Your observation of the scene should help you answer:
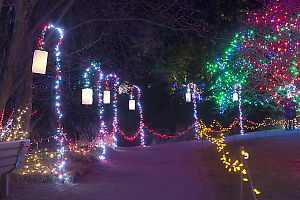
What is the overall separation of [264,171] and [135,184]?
3265mm

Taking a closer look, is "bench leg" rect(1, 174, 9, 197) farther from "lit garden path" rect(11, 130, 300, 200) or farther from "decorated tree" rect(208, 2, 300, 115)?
"decorated tree" rect(208, 2, 300, 115)

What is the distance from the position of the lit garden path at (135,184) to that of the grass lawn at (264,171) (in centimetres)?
Result: 37

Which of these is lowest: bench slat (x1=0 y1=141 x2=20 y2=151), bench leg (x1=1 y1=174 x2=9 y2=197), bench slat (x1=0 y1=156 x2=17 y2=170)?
bench leg (x1=1 y1=174 x2=9 y2=197)

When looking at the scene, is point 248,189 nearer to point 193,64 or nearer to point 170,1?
point 170,1

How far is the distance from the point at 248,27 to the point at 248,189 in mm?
15597

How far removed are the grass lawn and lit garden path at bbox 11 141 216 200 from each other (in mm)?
374

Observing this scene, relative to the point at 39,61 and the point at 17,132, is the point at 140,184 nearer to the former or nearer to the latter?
the point at 39,61

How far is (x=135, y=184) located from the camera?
7.69 meters

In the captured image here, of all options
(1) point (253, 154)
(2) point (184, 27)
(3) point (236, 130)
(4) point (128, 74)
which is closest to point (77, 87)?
(4) point (128, 74)

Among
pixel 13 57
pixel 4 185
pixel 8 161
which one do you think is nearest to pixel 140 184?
pixel 4 185

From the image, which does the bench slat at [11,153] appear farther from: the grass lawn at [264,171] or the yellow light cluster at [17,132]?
the grass lawn at [264,171]

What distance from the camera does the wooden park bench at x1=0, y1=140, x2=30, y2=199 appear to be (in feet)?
17.9

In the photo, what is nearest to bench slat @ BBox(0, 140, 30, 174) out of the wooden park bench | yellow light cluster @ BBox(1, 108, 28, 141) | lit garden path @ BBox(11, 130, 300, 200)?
the wooden park bench

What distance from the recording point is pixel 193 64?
2567 cm
